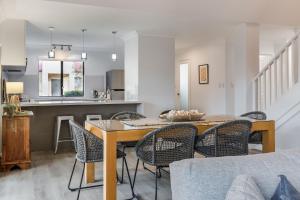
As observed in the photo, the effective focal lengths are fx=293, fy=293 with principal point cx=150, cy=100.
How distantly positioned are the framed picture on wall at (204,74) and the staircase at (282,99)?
2.88 m

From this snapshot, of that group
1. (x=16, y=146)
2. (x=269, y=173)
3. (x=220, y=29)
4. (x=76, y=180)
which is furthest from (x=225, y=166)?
(x=220, y=29)

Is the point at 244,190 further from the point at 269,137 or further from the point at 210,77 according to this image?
the point at 210,77

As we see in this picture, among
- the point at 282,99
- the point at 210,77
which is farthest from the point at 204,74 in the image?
the point at 282,99

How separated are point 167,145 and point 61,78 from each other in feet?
22.2

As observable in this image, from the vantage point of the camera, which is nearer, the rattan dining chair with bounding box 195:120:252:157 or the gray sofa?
the gray sofa

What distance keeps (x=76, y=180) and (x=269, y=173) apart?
276 centimetres

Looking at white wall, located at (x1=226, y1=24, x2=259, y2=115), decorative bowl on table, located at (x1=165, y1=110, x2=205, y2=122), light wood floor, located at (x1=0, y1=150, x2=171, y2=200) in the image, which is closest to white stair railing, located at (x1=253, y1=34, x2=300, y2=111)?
white wall, located at (x1=226, y1=24, x2=259, y2=115)

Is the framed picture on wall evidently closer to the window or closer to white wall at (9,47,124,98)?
white wall at (9,47,124,98)

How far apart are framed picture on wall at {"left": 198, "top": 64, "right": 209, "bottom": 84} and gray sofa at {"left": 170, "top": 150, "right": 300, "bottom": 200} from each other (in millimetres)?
6712

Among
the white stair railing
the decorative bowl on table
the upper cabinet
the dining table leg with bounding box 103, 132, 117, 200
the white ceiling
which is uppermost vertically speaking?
the white ceiling

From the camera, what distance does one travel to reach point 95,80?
918cm

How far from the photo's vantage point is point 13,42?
16.7ft

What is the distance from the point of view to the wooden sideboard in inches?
161

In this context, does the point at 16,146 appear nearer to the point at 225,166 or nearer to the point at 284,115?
the point at 225,166
